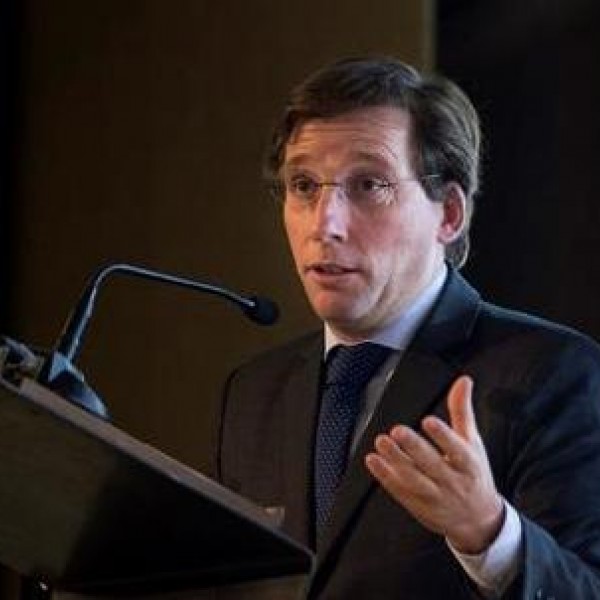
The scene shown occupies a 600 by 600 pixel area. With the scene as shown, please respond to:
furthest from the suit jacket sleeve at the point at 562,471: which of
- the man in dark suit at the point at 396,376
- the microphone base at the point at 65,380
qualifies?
the microphone base at the point at 65,380

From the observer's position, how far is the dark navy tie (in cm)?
185

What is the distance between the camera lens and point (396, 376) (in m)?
1.82

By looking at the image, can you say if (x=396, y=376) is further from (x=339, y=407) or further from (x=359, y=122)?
(x=359, y=122)

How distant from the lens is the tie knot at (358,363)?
191 centimetres

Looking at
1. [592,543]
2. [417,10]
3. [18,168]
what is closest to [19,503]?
[592,543]

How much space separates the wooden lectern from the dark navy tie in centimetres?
41

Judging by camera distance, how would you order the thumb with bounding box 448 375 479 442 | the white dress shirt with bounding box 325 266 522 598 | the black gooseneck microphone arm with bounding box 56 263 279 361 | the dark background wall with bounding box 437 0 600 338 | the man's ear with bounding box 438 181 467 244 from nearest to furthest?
the thumb with bounding box 448 375 479 442 → the white dress shirt with bounding box 325 266 522 598 → the black gooseneck microphone arm with bounding box 56 263 279 361 → the man's ear with bounding box 438 181 467 244 → the dark background wall with bounding box 437 0 600 338

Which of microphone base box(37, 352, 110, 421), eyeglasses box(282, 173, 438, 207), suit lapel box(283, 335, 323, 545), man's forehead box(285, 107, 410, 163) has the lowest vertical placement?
suit lapel box(283, 335, 323, 545)

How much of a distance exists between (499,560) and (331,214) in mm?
582

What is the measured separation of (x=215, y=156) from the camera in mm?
3336

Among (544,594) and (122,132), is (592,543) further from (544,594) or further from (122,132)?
(122,132)

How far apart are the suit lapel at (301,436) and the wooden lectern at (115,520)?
0.37 meters

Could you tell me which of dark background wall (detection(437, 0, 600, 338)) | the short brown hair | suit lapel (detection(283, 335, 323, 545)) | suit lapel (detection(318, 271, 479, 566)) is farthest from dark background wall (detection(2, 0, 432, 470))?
suit lapel (detection(318, 271, 479, 566))

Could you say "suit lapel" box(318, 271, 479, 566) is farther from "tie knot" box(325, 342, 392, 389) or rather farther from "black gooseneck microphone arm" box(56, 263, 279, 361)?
"black gooseneck microphone arm" box(56, 263, 279, 361)
